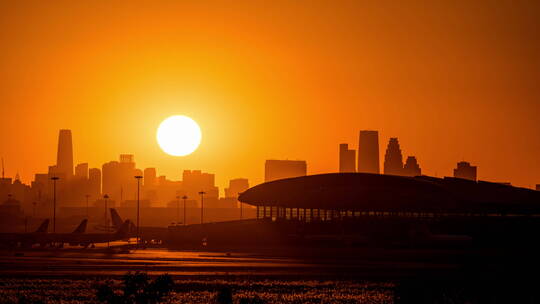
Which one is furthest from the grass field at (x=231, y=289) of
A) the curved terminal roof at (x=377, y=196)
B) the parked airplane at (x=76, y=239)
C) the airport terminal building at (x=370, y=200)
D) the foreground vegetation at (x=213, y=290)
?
the airport terminal building at (x=370, y=200)

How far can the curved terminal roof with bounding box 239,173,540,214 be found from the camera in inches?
6038

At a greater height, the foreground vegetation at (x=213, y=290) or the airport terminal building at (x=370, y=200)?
the airport terminal building at (x=370, y=200)

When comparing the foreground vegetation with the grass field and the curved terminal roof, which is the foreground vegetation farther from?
the curved terminal roof

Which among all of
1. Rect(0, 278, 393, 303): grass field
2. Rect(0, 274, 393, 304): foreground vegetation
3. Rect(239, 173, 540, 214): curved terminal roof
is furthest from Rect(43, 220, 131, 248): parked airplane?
Rect(0, 274, 393, 304): foreground vegetation

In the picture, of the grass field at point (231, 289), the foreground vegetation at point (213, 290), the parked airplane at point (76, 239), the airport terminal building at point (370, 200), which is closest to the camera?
the foreground vegetation at point (213, 290)

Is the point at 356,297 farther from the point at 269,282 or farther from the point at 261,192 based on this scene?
the point at 261,192

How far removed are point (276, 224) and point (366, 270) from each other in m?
70.7

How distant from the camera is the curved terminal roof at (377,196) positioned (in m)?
153

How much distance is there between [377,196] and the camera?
154 metres

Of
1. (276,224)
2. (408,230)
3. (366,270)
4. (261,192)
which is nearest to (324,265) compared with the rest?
(366,270)

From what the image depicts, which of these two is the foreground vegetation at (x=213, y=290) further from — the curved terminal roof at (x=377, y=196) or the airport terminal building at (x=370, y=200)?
the airport terminal building at (x=370, y=200)

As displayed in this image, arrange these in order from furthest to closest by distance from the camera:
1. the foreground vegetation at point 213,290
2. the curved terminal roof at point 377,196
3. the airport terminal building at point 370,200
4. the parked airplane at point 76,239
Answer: the airport terminal building at point 370,200
the curved terminal roof at point 377,196
the parked airplane at point 76,239
the foreground vegetation at point 213,290

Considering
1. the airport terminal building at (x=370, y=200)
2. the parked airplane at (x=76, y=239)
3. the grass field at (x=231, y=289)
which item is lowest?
the grass field at (x=231, y=289)

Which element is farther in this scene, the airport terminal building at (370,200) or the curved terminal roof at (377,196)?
the airport terminal building at (370,200)
